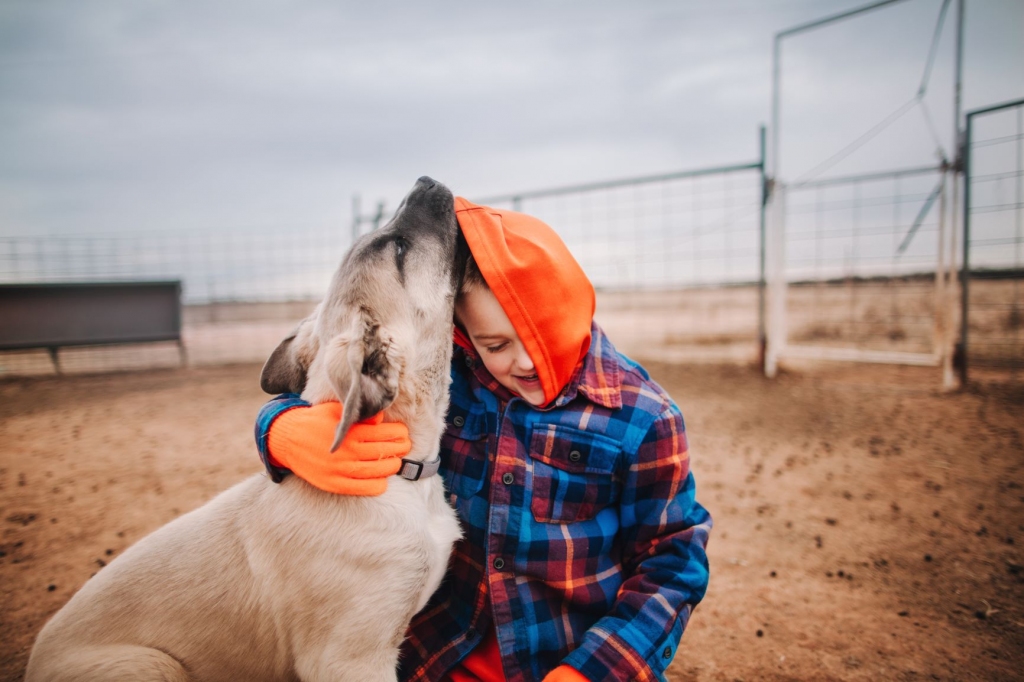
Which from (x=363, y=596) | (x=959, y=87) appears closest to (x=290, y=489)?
(x=363, y=596)

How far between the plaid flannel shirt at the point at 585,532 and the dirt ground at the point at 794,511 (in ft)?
3.23

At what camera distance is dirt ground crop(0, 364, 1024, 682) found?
Answer: 2396 mm

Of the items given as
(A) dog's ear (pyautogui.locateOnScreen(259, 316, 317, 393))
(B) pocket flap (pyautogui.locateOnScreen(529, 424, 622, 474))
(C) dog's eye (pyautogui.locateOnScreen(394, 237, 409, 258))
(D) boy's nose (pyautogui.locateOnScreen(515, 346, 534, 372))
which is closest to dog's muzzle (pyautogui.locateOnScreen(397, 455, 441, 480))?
(B) pocket flap (pyautogui.locateOnScreen(529, 424, 622, 474))

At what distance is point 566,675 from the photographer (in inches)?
58.6

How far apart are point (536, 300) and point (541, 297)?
0.8 inches

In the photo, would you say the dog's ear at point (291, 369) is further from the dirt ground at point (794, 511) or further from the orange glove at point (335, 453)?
the dirt ground at point (794, 511)

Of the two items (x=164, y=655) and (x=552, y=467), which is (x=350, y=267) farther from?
(x=164, y=655)

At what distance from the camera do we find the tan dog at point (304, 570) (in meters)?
1.57

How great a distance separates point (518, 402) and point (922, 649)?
2.25 m

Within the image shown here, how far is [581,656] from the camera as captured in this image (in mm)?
1520

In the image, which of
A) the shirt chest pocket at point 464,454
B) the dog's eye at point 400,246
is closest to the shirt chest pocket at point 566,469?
the shirt chest pocket at point 464,454

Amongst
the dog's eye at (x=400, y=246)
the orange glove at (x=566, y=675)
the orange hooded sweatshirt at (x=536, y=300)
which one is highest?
the dog's eye at (x=400, y=246)

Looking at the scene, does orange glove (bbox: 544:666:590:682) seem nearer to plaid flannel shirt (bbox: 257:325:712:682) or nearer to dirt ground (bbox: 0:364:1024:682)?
plaid flannel shirt (bbox: 257:325:712:682)

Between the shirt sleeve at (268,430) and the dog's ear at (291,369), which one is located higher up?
the dog's ear at (291,369)
